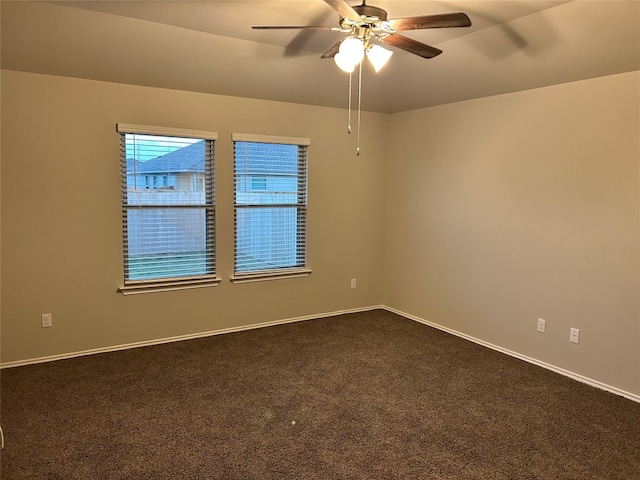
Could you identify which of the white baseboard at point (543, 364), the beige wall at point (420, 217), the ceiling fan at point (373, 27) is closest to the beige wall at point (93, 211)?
the beige wall at point (420, 217)

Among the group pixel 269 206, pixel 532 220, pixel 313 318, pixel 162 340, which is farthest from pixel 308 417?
pixel 532 220

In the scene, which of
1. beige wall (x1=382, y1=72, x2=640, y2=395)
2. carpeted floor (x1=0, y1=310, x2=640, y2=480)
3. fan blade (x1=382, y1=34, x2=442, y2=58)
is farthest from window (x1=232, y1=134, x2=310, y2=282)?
fan blade (x1=382, y1=34, x2=442, y2=58)

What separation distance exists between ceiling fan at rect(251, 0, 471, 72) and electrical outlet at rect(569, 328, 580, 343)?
7.91 ft

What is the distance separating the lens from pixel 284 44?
3.51 m

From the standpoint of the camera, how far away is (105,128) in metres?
3.73

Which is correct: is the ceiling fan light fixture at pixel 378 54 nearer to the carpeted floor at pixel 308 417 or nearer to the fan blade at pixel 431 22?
the fan blade at pixel 431 22

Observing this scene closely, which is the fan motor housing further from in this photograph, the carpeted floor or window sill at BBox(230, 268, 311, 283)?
window sill at BBox(230, 268, 311, 283)

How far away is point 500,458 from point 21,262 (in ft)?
12.0

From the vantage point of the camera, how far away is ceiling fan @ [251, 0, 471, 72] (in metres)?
2.15

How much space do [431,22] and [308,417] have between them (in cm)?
239

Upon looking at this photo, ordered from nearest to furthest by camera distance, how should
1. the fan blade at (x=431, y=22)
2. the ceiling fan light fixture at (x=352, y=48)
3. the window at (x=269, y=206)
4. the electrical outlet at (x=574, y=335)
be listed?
the fan blade at (x=431, y=22), the ceiling fan light fixture at (x=352, y=48), the electrical outlet at (x=574, y=335), the window at (x=269, y=206)

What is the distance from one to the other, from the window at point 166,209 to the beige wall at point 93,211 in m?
0.08

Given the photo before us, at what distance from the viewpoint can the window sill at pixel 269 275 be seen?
4500 millimetres

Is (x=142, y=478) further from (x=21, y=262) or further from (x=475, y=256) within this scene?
(x=475, y=256)
